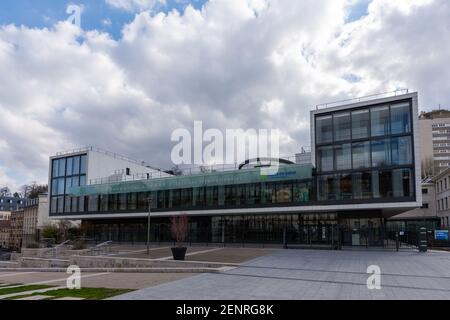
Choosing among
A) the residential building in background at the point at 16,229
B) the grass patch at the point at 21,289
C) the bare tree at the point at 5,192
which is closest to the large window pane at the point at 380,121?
the grass patch at the point at 21,289

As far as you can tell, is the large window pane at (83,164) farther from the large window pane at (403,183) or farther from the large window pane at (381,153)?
the large window pane at (403,183)

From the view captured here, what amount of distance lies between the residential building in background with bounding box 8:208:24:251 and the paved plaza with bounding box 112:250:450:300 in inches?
3362

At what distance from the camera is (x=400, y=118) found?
1314 inches

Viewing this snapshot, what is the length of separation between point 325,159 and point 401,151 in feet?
21.1

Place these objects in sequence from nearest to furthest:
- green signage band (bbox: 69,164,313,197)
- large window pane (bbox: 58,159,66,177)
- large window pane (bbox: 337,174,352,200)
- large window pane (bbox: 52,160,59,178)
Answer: large window pane (bbox: 337,174,352,200)
green signage band (bbox: 69,164,313,197)
large window pane (bbox: 58,159,66,177)
large window pane (bbox: 52,160,59,178)

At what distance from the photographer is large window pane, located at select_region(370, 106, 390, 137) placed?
33.7 m

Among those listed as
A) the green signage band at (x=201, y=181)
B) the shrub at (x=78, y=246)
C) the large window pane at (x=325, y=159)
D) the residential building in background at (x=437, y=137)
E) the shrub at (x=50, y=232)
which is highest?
the residential building in background at (x=437, y=137)

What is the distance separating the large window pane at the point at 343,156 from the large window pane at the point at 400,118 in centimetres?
405

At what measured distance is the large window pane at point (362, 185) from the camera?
110 ft

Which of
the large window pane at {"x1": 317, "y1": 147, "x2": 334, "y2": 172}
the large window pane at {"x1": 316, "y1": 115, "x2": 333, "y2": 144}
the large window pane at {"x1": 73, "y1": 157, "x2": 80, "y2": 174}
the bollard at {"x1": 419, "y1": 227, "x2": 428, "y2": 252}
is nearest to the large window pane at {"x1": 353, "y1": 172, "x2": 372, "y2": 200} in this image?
the large window pane at {"x1": 317, "y1": 147, "x2": 334, "y2": 172}

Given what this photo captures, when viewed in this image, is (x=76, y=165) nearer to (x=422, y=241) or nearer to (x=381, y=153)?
(x=381, y=153)

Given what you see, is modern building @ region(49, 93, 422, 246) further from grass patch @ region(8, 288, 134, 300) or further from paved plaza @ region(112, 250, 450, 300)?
grass patch @ region(8, 288, 134, 300)

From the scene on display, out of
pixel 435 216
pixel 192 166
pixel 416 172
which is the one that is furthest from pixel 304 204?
pixel 435 216

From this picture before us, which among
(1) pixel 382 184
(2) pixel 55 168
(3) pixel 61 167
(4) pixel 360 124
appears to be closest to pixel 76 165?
(3) pixel 61 167
